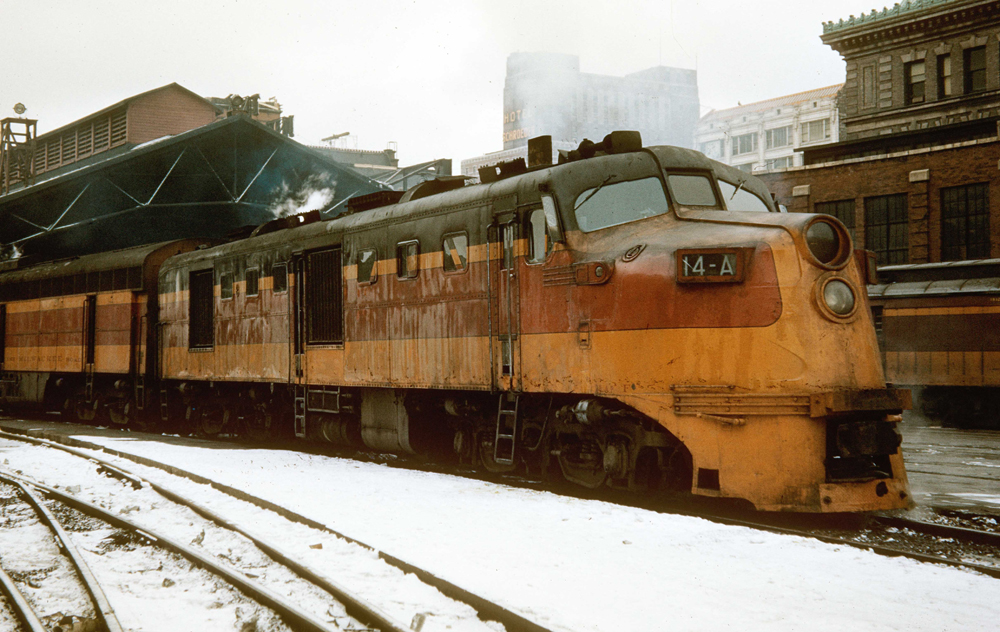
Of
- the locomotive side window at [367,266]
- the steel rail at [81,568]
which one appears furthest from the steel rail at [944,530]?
the locomotive side window at [367,266]

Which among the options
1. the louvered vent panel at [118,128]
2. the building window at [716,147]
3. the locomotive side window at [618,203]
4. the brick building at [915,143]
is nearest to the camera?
the locomotive side window at [618,203]

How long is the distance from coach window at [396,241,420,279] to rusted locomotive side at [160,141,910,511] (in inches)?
1.2

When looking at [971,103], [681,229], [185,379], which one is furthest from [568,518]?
[971,103]

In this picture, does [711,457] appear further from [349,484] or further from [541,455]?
[349,484]

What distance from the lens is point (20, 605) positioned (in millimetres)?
5250

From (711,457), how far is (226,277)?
10086 millimetres

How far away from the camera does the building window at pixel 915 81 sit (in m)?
35.1

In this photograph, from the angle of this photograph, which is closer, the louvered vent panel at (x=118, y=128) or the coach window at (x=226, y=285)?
the coach window at (x=226, y=285)

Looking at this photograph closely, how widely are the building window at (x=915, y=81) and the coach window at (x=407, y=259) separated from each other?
32131mm

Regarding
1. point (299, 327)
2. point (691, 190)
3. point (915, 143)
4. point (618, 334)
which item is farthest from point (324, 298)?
point (915, 143)

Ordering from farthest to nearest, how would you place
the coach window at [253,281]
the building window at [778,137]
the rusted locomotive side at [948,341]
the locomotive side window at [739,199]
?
the building window at [778,137]
the rusted locomotive side at [948,341]
the coach window at [253,281]
the locomotive side window at [739,199]

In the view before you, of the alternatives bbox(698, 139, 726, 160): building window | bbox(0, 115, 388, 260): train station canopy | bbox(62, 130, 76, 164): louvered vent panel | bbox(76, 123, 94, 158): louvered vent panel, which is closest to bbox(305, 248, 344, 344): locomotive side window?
bbox(0, 115, 388, 260): train station canopy

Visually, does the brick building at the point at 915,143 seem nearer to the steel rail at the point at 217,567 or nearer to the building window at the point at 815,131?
the steel rail at the point at 217,567

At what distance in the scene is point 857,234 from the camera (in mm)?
28812
